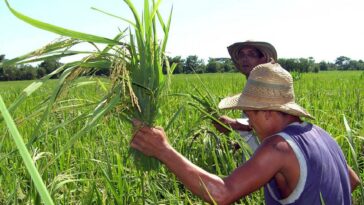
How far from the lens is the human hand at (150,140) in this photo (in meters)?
1.45

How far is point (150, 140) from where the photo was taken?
1452 millimetres

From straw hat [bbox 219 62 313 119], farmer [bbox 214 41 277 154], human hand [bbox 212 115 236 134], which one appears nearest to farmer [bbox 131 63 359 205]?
straw hat [bbox 219 62 313 119]

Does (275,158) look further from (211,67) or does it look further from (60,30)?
(211,67)

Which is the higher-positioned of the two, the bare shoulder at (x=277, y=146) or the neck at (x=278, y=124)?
the neck at (x=278, y=124)

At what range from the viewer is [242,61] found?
115 inches

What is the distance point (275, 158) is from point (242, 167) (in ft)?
0.33

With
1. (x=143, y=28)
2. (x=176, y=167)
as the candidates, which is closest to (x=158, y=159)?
(x=176, y=167)

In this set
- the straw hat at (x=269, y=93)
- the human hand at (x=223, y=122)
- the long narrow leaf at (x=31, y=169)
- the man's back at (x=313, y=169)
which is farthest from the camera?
the human hand at (x=223, y=122)

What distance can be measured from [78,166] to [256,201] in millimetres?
910

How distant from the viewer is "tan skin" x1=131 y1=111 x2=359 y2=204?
52.9 inches

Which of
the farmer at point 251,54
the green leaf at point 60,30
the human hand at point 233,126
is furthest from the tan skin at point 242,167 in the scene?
the farmer at point 251,54

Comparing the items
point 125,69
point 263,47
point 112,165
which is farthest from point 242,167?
point 263,47

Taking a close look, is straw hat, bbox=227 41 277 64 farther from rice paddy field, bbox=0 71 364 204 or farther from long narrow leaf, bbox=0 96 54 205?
long narrow leaf, bbox=0 96 54 205

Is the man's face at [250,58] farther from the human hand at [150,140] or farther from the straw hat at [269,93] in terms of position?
the human hand at [150,140]
